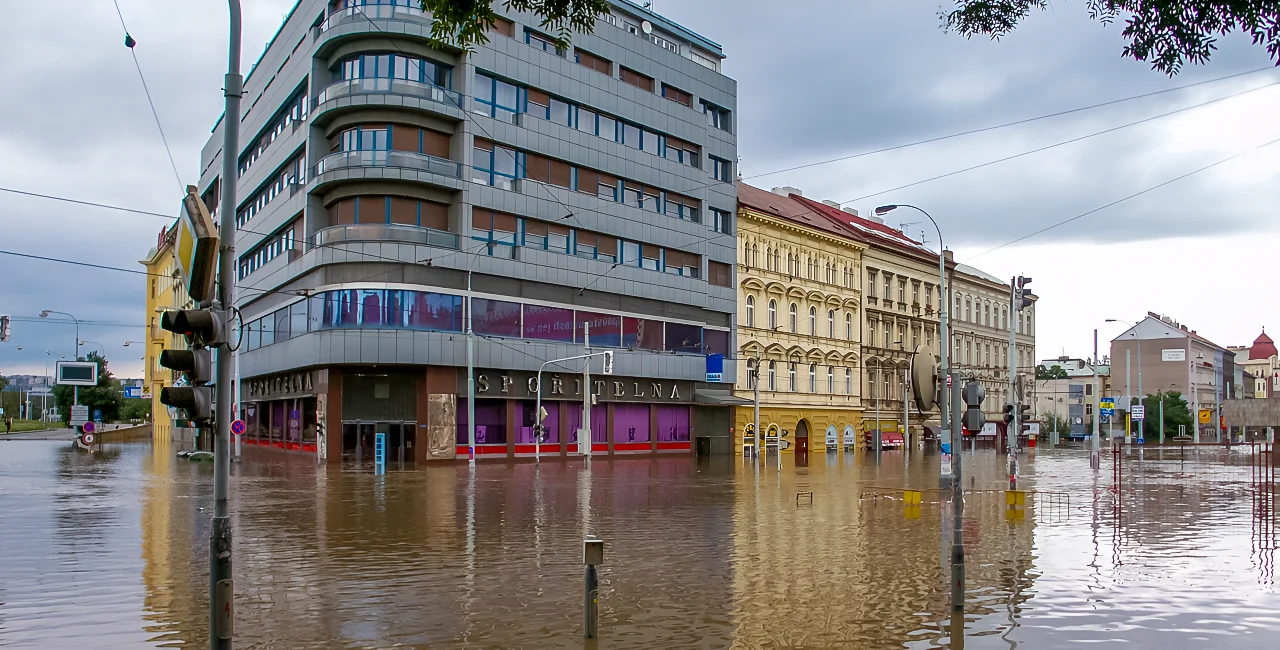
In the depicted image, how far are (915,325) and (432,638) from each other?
7678cm

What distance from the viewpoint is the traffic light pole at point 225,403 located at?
8305 millimetres

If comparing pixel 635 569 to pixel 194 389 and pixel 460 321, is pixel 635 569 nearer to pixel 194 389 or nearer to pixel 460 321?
pixel 194 389

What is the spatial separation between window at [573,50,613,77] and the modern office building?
0.17 m

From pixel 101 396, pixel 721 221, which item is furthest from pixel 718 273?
pixel 101 396

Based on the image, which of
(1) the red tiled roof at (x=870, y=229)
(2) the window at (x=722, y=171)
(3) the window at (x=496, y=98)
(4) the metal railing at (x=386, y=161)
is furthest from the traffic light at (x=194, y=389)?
(1) the red tiled roof at (x=870, y=229)

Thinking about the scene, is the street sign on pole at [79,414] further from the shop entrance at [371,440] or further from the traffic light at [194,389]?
the traffic light at [194,389]

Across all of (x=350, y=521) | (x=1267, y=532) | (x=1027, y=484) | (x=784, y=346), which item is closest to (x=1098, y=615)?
(x=1267, y=532)

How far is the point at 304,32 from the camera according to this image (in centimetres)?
5119

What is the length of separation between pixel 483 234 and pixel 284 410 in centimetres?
1654

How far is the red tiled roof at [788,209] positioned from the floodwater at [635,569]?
128 ft

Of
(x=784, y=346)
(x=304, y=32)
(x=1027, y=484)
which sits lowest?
(x=1027, y=484)

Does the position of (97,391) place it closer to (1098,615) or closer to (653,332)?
(653,332)

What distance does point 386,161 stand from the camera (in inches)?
1770

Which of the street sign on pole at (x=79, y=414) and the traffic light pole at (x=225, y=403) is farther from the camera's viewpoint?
the street sign on pole at (x=79, y=414)
